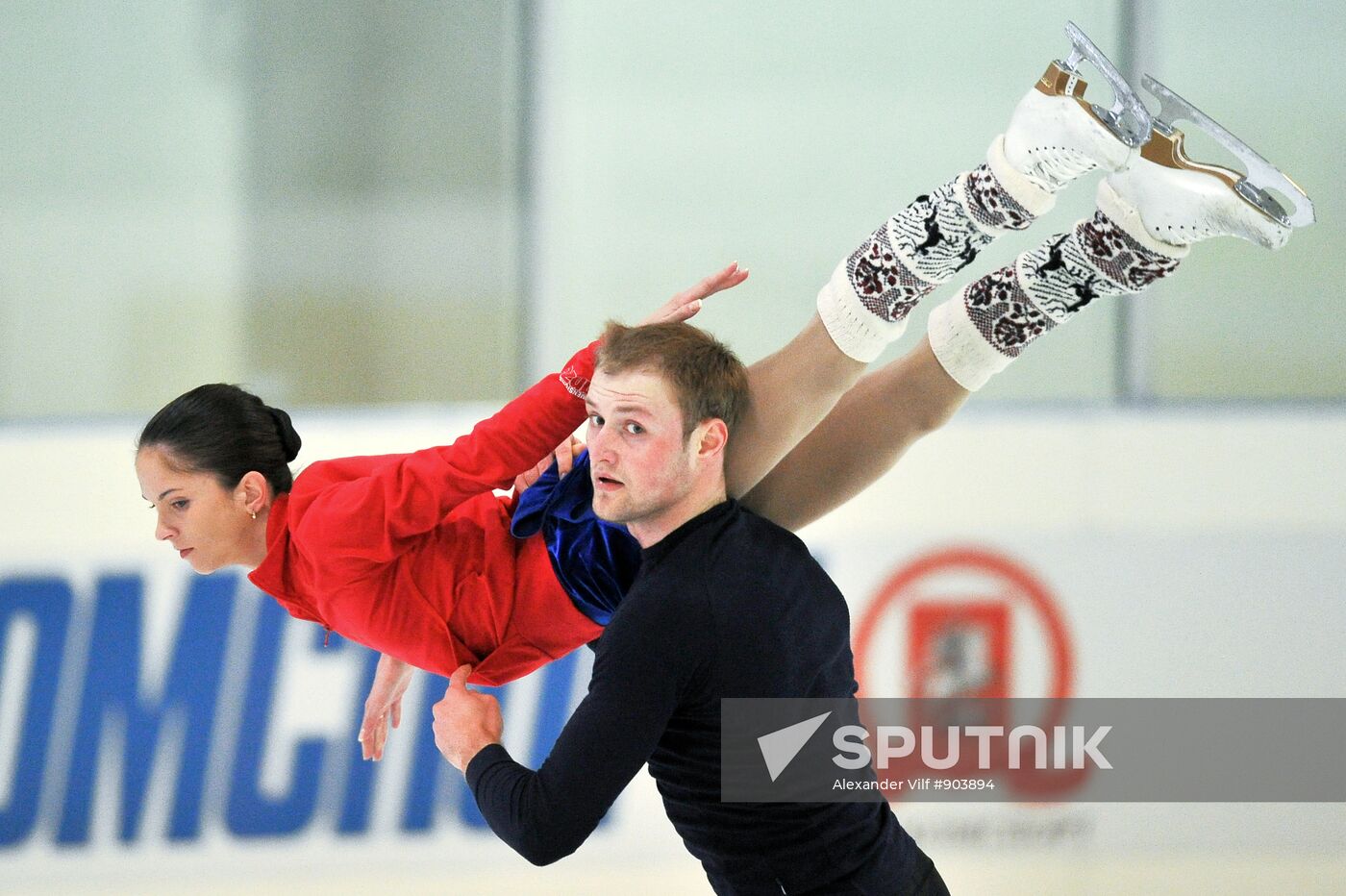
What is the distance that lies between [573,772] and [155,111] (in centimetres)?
293

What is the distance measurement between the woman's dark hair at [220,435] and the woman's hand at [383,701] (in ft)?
1.71

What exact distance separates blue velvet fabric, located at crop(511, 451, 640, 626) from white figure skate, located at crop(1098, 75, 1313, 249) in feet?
2.96

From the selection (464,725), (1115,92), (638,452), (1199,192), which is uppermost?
(1115,92)

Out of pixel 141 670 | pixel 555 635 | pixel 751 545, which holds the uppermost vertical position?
pixel 751 545

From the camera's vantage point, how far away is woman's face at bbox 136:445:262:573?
2.12 metres

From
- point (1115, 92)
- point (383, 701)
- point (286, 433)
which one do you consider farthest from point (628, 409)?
point (383, 701)

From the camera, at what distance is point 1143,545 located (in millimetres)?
3838

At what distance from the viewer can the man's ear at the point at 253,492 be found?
217 centimetres

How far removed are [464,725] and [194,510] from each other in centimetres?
54

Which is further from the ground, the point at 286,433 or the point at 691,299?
the point at 691,299

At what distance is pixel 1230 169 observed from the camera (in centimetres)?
189

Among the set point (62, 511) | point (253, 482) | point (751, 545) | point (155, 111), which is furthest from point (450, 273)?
point (751, 545)

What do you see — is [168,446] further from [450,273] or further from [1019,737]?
[1019,737]

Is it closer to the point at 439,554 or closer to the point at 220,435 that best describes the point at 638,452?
the point at 439,554
